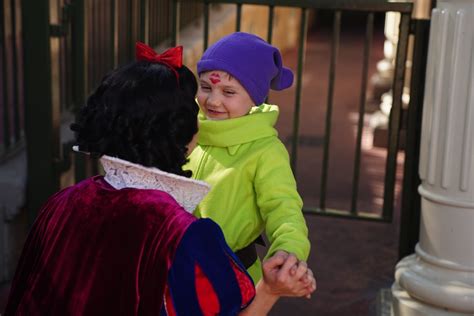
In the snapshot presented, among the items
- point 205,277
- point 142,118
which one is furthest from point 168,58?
point 205,277

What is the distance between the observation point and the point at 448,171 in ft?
11.1

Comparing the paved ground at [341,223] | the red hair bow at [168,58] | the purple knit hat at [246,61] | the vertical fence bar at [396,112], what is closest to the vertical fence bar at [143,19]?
the vertical fence bar at [396,112]

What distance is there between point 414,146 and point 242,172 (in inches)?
70.2

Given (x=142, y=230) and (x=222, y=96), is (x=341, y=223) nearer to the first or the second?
(x=222, y=96)

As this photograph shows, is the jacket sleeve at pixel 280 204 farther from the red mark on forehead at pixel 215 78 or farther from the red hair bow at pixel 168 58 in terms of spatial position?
the red hair bow at pixel 168 58

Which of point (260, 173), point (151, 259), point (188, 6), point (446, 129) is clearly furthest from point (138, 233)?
point (188, 6)

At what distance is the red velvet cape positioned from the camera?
1997 millimetres

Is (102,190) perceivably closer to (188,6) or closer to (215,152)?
(215,152)

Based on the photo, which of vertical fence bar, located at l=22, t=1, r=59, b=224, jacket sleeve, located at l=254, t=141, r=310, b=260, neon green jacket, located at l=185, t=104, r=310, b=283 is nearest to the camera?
→ jacket sleeve, located at l=254, t=141, r=310, b=260

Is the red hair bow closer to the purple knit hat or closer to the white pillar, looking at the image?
the purple knit hat

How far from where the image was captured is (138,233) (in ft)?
6.61

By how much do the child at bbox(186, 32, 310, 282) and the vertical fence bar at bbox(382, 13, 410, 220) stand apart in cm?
156

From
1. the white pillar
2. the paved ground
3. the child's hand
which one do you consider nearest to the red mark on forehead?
the child's hand

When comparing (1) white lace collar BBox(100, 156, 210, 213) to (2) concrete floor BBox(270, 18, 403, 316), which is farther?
(2) concrete floor BBox(270, 18, 403, 316)
